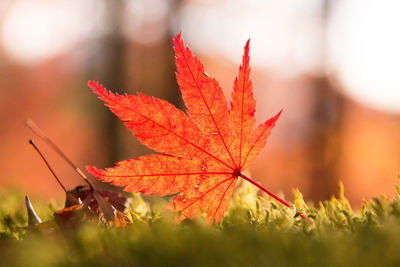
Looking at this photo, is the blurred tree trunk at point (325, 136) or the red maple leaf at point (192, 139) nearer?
the red maple leaf at point (192, 139)

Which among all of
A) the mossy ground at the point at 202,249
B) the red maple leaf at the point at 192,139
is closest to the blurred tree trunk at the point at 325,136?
the red maple leaf at the point at 192,139

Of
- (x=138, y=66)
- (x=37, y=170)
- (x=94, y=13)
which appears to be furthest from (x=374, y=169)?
(x=37, y=170)

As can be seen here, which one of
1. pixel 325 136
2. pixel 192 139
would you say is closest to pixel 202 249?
Answer: pixel 192 139

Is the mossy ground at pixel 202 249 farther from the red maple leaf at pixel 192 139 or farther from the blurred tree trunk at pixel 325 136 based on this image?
the blurred tree trunk at pixel 325 136

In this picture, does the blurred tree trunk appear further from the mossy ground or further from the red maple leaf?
the mossy ground

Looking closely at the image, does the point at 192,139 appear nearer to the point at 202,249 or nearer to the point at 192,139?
the point at 192,139

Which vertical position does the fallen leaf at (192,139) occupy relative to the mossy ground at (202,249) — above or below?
above

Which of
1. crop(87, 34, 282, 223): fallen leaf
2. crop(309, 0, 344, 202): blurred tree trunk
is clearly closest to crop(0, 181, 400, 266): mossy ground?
crop(87, 34, 282, 223): fallen leaf

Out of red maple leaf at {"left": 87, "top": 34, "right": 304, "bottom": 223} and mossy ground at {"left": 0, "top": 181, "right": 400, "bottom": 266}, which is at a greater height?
red maple leaf at {"left": 87, "top": 34, "right": 304, "bottom": 223}

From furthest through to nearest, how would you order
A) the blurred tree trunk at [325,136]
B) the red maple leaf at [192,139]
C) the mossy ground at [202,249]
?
the blurred tree trunk at [325,136], the red maple leaf at [192,139], the mossy ground at [202,249]
